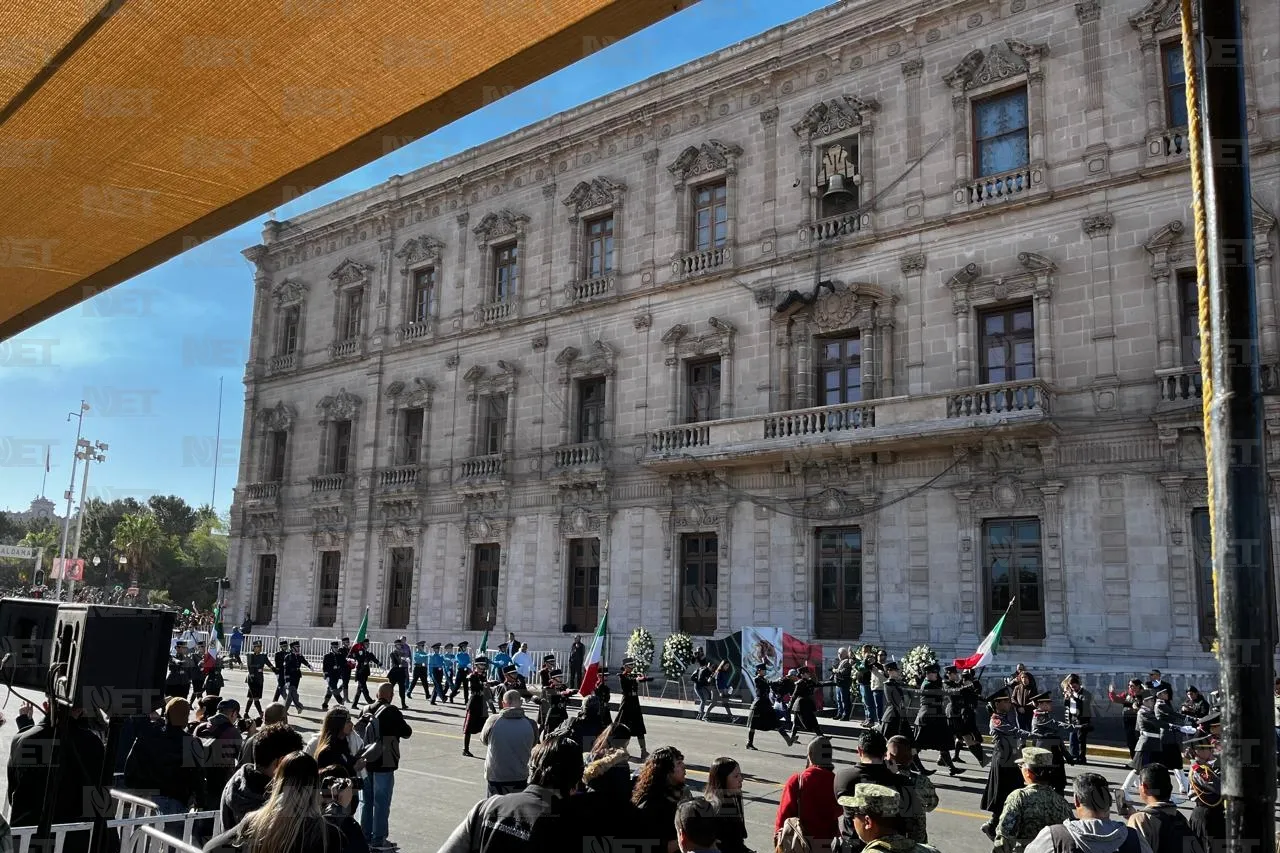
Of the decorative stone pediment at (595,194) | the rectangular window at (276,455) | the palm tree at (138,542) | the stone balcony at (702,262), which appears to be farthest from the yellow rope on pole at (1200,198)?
the palm tree at (138,542)

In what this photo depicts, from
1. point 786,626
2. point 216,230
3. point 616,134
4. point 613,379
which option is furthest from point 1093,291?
point 216,230

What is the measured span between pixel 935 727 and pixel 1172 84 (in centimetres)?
1552

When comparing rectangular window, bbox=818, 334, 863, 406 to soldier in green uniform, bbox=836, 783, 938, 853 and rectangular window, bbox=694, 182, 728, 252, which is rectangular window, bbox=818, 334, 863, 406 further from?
soldier in green uniform, bbox=836, 783, 938, 853

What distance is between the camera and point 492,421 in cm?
3312

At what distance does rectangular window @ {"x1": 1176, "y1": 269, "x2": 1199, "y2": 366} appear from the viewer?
2041 centimetres

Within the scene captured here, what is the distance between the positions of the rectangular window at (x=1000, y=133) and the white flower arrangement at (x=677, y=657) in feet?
46.1

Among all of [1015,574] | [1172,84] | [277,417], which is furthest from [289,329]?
[1172,84]

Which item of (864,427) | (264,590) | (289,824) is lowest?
(289,824)

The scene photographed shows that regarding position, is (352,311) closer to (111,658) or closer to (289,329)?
(289,329)

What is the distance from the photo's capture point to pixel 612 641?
2789cm

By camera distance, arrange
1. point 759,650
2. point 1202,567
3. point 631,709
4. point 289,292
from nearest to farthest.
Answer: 1. point 631,709
2. point 1202,567
3. point 759,650
4. point 289,292

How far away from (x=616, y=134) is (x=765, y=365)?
9.87 meters

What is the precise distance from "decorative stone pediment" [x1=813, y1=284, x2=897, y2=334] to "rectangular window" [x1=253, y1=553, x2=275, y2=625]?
25.2 m

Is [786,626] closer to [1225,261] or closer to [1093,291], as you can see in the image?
[1093,291]
